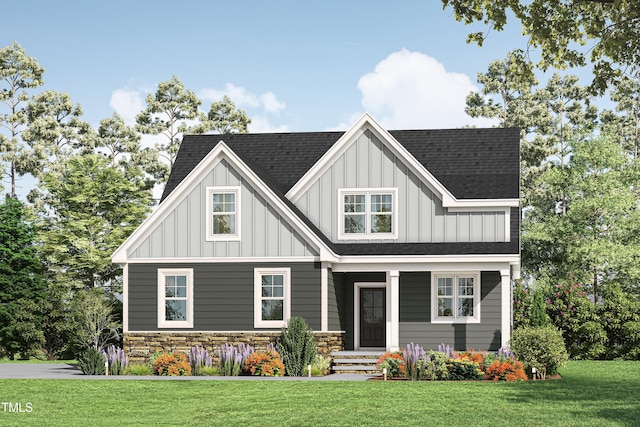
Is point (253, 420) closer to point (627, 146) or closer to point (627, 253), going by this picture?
point (627, 253)

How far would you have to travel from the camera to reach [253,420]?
54.5 ft

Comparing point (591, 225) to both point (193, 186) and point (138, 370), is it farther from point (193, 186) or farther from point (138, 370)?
point (138, 370)

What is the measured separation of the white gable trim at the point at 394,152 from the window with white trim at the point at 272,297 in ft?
11.2

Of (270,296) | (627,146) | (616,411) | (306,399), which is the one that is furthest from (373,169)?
(627,146)

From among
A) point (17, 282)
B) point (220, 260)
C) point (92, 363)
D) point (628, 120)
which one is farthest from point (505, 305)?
point (628, 120)

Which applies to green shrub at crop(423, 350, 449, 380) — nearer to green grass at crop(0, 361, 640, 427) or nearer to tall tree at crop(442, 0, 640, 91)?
green grass at crop(0, 361, 640, 427)

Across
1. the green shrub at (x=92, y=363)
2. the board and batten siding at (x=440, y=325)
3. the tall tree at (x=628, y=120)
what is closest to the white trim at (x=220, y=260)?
the green shrub at (x=92, y=363)

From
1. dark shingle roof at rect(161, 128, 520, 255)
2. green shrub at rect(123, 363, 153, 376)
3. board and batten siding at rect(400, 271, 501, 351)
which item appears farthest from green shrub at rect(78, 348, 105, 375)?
board and batten siding at rect(400, 271, 501, 351)

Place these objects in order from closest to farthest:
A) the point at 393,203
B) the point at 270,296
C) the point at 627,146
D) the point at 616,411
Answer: the point at 616,411 → the point at 270,296 → the point at 393,203 → the point at 627,146

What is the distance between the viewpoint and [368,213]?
31.0m

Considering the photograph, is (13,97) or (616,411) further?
(13,97)

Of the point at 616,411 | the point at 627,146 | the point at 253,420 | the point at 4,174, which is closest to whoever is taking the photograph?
the point at 253,420

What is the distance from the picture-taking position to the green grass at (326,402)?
16.7 meters

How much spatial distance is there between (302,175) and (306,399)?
1406cm
